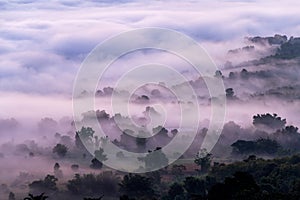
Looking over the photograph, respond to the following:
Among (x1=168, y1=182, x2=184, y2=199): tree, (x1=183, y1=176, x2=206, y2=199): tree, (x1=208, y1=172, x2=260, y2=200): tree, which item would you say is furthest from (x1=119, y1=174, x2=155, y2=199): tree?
(x1=208, y1=172, x2=260, y2=200): tree

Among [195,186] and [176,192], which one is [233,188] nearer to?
[195,186]

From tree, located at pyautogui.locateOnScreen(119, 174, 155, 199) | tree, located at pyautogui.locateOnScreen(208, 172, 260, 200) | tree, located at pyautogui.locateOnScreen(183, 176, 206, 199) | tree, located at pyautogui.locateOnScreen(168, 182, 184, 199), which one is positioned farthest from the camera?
tree, located at pyautogui.locateOnScreen(119, 174, 155, 199)

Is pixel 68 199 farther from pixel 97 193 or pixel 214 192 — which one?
pixel 214 192

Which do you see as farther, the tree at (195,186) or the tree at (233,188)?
the tree at (195,186)

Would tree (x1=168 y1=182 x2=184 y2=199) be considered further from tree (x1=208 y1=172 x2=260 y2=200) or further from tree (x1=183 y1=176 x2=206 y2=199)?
tree (x1=208 y1=172 x2=260 y2=200)

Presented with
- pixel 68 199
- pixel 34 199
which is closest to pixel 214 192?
pixel 34 199

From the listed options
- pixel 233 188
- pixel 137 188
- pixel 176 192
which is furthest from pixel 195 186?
pixel 233 188

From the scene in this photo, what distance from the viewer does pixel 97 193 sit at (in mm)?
199500

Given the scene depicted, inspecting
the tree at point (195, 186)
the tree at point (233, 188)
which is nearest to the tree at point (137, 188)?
the tree at point (195, 186)

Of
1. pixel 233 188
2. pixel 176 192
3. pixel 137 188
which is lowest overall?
pixel 233 188

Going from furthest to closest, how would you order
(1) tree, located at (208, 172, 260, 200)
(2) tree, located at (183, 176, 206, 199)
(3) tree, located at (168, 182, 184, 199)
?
(3) tree, located at (168, 182, 184, 199) < (2) tree, located at (183, 176, 206, 199) < (1) tree, located at (208, 172, 260, 200)

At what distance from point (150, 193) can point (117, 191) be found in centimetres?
2411

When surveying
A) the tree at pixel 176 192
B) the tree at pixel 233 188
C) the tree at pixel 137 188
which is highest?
the tree at pixel 137 188

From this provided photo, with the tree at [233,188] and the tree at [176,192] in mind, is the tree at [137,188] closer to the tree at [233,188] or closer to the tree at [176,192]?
the tree at [176,192]
